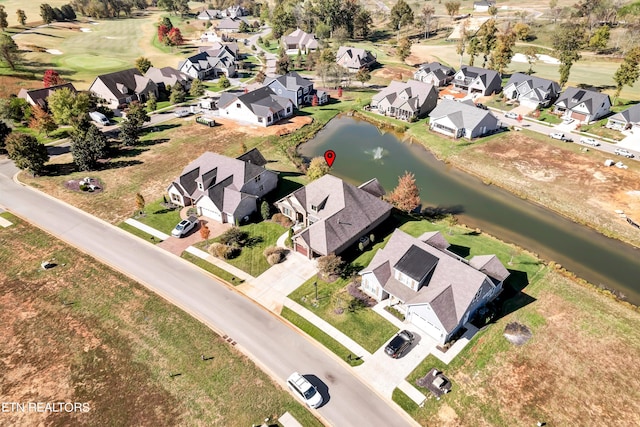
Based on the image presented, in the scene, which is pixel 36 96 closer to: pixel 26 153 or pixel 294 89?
pixel 26 153

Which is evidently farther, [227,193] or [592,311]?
[227,193]

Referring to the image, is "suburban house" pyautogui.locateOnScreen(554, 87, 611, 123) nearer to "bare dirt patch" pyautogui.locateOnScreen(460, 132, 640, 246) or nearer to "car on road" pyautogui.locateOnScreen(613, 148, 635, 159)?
"car on road" pyautogui.locateOnScreen(613, 148, 635, 159)

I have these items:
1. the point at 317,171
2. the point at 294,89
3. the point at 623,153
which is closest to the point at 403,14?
the point at 294,89

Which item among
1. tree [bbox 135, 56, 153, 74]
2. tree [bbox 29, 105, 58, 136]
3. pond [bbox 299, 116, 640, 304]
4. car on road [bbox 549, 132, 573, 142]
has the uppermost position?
tree [bbox 135, 56, 153, 74]

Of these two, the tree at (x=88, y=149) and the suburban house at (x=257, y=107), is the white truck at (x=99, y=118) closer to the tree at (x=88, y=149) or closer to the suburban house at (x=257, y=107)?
the tree at (x=88, y=149)

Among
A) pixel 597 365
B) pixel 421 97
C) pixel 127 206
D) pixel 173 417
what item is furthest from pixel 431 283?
pixel 421 97

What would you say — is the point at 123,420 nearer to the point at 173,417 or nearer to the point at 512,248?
the point at 173,417

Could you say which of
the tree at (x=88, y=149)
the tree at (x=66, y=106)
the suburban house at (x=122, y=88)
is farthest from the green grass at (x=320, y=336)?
the suburban house at (x=122, y=88)

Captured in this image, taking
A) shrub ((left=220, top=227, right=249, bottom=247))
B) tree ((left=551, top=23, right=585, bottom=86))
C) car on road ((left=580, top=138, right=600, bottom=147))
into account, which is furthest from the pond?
tree ((left=551, top=23, right=585, bottom=86))
